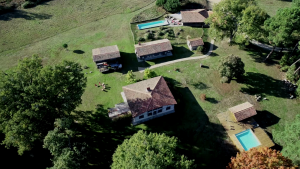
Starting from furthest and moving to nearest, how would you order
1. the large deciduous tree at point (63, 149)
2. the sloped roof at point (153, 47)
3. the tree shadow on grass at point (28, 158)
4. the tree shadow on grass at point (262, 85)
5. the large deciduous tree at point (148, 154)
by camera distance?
the sloped roof at point (153, 47)
the tree shadow on grass at point (262, 85)
the tree shadow on grass at point (28, 158)
the large deciduous tree at point (63, 149)
the large deciduous tree at point (148, 154)

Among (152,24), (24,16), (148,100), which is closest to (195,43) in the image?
(152,24)

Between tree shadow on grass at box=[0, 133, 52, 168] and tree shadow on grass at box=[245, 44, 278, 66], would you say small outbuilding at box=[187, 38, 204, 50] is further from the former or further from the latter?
tree shadow on grass at box=[0, 133, 52, 168]

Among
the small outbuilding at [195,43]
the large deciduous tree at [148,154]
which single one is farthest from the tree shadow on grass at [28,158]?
the small outbuilding at [195,43]

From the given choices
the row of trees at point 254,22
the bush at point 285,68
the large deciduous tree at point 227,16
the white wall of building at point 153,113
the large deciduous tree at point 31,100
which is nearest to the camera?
the large deciduous tree at point 31,100

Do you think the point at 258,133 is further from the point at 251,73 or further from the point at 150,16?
the point at 150,16

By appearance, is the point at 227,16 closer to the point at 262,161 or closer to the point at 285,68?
the point at 285,68

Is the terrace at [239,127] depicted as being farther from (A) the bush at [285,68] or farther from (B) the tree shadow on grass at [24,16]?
(B) the tree shadow on grass at [24,16]
